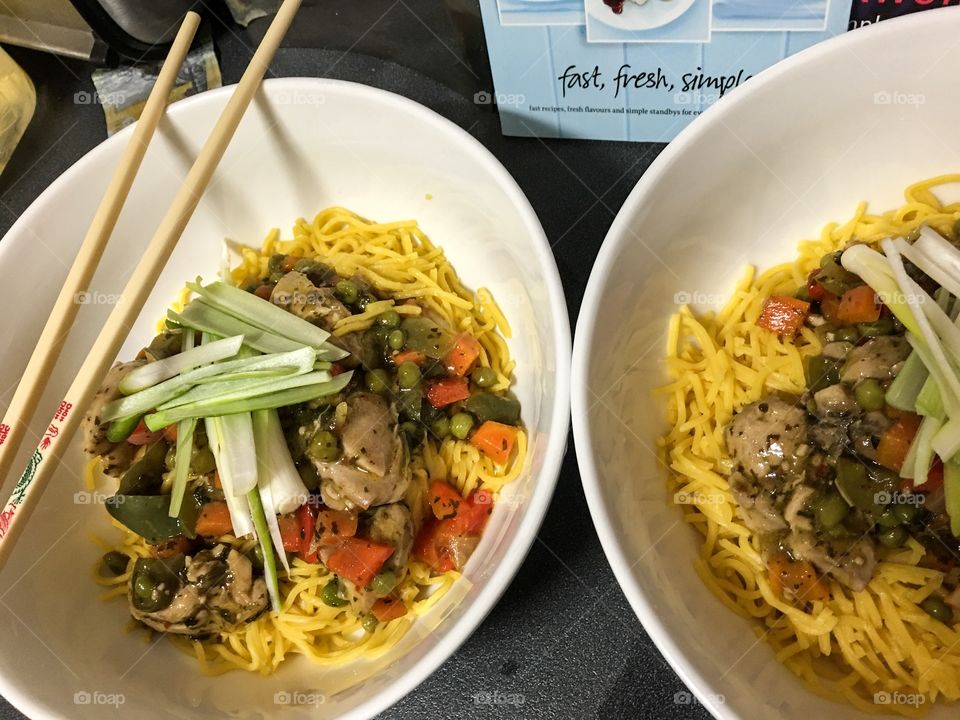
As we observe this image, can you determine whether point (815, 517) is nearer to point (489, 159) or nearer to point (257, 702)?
point (489, 159)

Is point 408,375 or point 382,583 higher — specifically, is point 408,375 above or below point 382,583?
above

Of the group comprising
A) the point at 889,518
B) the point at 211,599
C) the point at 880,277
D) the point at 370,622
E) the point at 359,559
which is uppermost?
the point at 880,277

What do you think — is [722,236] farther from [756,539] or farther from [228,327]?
[228,327]

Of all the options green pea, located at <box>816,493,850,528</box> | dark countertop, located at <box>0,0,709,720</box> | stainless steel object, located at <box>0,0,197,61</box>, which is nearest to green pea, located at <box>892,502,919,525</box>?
green pea, located at <box>816,493,850,528</box>

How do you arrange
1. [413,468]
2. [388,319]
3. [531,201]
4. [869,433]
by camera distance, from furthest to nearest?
[531,201] < [388,319] < [413,468] < [869,433]

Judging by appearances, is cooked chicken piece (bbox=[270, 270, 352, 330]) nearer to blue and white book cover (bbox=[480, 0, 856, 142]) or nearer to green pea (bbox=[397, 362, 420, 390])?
green pea (bbox=[397, 362, 420, 390])

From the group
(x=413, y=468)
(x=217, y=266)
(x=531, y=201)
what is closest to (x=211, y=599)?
(x=413, y=468)

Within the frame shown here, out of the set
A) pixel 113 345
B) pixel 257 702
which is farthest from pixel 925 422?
pixel 113 345
